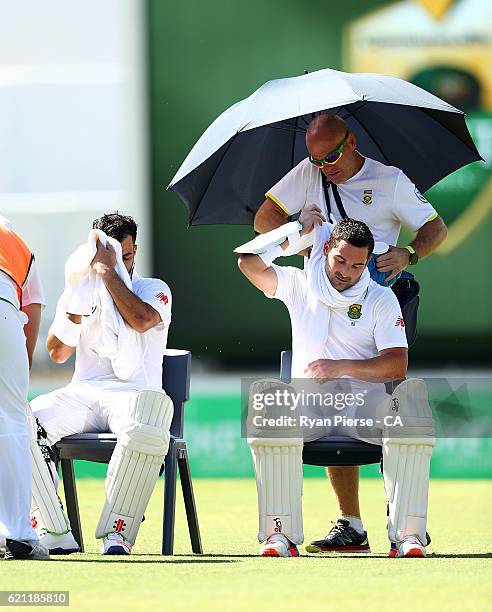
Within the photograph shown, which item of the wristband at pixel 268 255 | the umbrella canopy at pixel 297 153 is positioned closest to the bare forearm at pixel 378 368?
the wristband at pixel 268 255

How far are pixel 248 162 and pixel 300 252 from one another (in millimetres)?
670

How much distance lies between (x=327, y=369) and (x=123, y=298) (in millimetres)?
772

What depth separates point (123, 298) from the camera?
5.51 meters

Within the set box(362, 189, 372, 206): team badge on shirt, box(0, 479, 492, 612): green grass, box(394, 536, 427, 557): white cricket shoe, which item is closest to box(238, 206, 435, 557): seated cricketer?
box(394, 536, 427, 557): white cricket shoe

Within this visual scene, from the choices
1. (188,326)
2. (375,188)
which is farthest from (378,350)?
(188,326)

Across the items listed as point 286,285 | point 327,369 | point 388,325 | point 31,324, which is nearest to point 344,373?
point 327,369

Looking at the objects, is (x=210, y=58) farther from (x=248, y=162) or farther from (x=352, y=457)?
(x=352, y=457)

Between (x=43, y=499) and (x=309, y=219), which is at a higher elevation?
(x=309, y=219)

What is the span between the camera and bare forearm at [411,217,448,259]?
19.3ft

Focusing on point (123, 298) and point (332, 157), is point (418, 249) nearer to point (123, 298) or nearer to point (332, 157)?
point (332, 157)

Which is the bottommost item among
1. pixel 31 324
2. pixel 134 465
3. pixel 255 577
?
pixel 255 577

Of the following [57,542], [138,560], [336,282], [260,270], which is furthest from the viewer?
[260,270]

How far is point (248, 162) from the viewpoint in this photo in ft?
20.6

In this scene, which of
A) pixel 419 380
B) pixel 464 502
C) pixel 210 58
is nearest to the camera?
pixel 419 380
